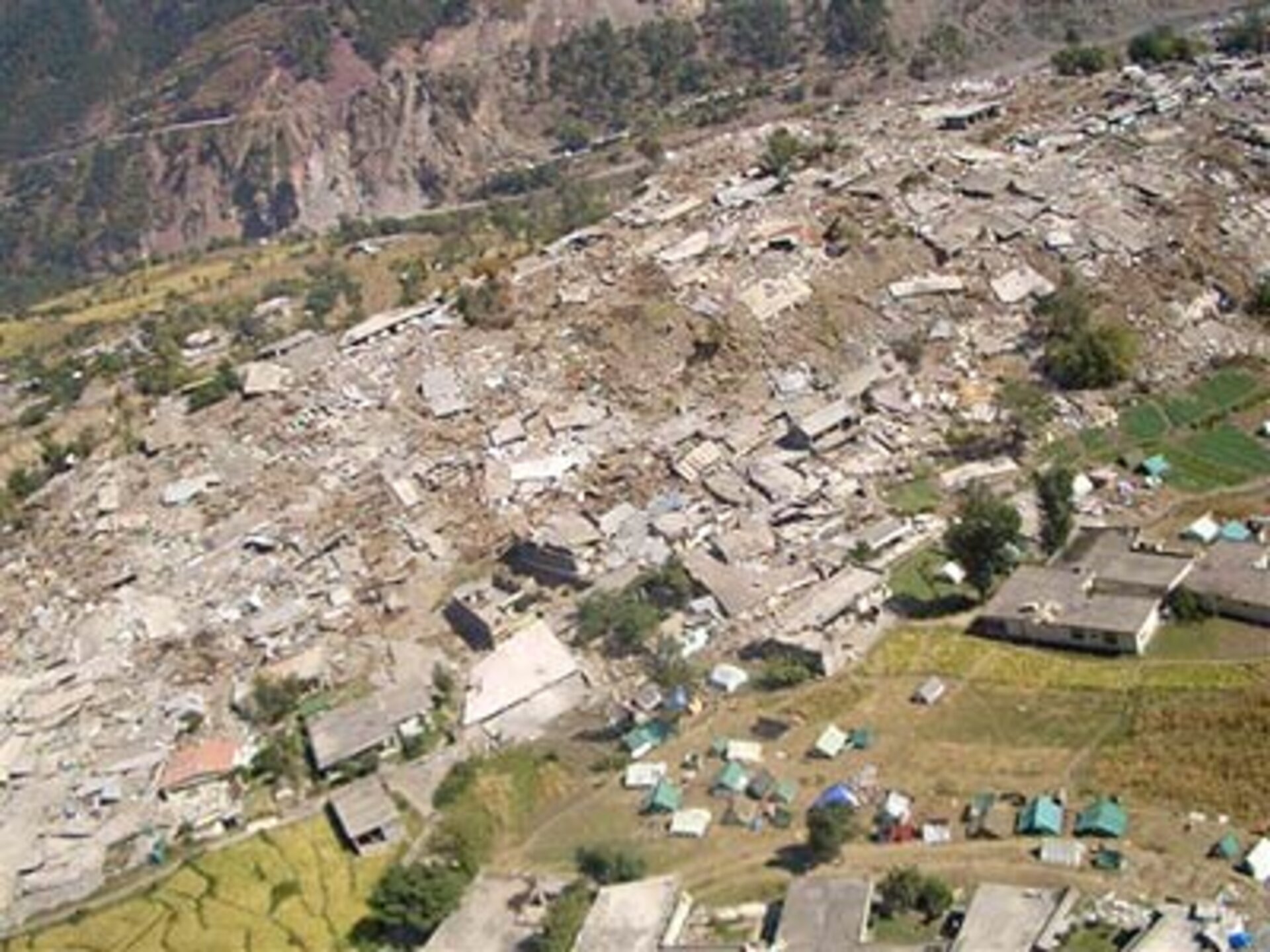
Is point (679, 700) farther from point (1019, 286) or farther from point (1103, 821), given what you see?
point (1019, 286)

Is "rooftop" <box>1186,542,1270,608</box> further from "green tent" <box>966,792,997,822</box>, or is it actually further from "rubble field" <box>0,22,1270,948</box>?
"green tent" <box>966,792,997,822</box>

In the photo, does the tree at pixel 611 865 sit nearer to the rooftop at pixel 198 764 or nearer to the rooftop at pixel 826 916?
the rooftop at pixel 826 916

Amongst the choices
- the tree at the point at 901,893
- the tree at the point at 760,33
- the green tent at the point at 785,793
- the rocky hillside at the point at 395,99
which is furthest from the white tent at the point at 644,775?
the tree at the point at 760,33

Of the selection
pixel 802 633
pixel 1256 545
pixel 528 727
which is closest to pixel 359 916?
pixel 528 727

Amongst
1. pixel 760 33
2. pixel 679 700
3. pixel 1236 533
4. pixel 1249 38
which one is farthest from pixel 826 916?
pixel 760 33

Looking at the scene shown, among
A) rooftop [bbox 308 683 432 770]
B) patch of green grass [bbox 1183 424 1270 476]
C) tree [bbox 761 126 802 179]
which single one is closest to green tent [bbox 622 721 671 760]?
rooftop [bbox 308 683 432 770]

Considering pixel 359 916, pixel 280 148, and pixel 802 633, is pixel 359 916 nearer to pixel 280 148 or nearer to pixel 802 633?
pixel 802 633
